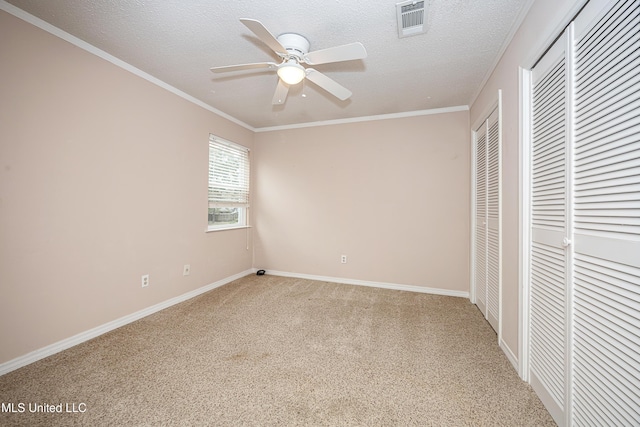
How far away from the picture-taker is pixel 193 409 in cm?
146

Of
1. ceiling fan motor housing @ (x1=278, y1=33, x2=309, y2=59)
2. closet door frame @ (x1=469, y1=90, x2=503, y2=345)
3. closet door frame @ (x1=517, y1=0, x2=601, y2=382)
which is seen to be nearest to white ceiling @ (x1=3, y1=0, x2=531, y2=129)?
ceiling fan motor housing @ (x1=278, y1=33, x2=309, y2=59)

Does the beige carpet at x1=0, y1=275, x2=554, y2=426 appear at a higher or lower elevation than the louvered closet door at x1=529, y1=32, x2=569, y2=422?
lower

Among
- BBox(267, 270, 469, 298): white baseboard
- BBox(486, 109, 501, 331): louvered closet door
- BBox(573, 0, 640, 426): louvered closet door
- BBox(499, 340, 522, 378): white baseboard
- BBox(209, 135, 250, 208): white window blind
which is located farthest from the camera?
BBox(209, 135, 250, 208): white window blind

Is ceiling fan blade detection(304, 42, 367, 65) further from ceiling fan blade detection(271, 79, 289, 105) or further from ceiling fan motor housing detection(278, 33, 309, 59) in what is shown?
ceiling fan blade detection(271, 79, 289, 105)

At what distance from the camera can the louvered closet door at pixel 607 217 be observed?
37.4 inches

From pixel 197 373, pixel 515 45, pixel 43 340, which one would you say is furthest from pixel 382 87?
pixel 43 340

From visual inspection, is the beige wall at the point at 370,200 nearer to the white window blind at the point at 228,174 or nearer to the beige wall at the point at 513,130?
the white window blind at the point at 228,174

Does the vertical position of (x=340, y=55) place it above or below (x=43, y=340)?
above

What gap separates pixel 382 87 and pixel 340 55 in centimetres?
127

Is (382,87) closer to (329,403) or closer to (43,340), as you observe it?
(329,403)

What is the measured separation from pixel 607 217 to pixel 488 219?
5.14 feet

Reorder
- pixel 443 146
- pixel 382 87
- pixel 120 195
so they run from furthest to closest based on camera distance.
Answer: pixel 443 146 < pixel 382 87 < pixel 120 195

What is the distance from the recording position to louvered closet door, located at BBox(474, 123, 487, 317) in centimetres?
269

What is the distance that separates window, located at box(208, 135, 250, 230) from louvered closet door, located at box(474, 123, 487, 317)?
11.1 feet
